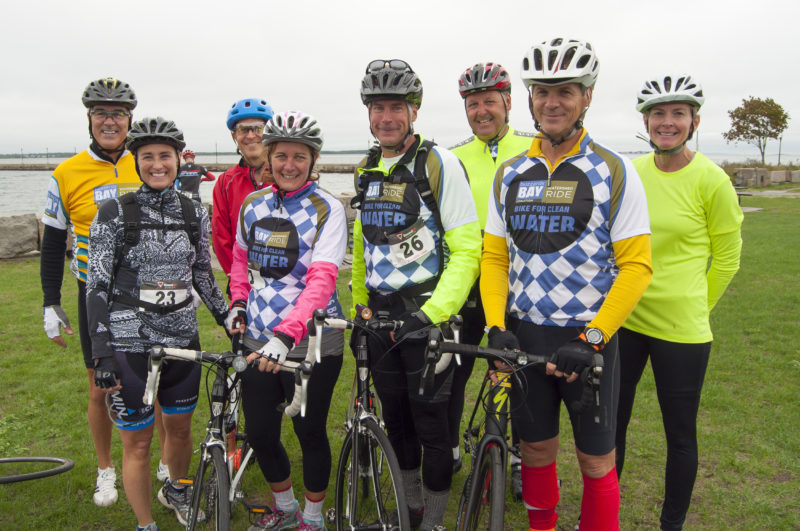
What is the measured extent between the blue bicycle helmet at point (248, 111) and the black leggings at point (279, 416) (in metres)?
2.02

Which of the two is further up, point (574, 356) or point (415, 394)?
point (574, 356)

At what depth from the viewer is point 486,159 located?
4.26 m

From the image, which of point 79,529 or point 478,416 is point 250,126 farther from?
point 478,416

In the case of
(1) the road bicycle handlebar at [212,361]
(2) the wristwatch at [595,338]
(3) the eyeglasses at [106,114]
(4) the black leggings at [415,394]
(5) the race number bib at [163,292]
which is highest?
(3) the eyeglasses at [106,114]

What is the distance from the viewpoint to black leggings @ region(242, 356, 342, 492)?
3480 mm

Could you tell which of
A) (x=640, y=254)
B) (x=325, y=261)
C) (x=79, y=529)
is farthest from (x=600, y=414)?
(x=79, y=529)

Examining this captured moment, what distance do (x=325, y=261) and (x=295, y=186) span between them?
52 cm

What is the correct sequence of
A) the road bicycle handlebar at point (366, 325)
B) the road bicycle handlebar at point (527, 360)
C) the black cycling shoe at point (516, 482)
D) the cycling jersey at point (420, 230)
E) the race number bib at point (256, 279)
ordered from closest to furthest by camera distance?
the road bicycle handlebar at point (527, 360) < the road bicycle handlebar at point (366, 325) < the cycling jersey at point (420, 230) < the race number bib at point (256, 279) < the black cycling shoe at point (516, 482)

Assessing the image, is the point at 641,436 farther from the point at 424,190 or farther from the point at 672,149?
the point at 424,190

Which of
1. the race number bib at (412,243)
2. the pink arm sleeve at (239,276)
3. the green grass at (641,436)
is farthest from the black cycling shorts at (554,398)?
the pink arm sleeve at (239,276)

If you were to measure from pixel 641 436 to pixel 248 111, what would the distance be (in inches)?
175

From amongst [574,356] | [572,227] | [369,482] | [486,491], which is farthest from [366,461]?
[572,227]

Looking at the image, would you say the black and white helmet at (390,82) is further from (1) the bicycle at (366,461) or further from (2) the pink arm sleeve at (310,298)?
(1) the bicycle at (366,461)

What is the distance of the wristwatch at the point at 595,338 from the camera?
2719mm
